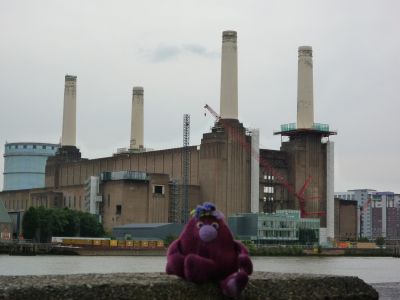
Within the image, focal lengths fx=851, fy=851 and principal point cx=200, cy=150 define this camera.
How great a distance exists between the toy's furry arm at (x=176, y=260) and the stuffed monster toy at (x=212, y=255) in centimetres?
2

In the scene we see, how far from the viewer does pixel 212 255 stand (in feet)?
42.9

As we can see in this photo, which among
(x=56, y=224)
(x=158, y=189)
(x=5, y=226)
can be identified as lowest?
(x=5, y=226)

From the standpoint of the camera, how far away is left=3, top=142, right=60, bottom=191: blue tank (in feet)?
634

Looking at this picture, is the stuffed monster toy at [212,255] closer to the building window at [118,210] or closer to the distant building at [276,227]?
the distant building at [276,227]

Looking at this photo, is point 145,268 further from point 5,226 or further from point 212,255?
point 5,226

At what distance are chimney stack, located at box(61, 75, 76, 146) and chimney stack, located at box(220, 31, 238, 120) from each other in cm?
2880

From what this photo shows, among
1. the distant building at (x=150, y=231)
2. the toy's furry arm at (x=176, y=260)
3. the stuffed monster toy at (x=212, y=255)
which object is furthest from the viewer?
the distant building at (x=150, y=231)

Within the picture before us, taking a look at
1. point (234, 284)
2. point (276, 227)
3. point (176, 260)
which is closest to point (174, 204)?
point (276, 227)

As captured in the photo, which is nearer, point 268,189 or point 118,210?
point 118,210

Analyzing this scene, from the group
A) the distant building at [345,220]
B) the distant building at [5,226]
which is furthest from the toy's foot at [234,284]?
the distant building at [345,220]

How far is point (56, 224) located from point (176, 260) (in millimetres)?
94248

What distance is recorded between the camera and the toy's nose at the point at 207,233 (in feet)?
42.4

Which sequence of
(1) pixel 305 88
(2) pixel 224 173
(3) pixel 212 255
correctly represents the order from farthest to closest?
(1) pixel 305 88
(2) pixel 224 173
(3) pixel 212 255

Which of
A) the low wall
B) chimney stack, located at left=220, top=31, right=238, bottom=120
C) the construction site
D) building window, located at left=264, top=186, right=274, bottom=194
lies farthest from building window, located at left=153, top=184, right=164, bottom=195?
the low wall
